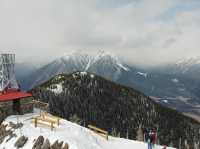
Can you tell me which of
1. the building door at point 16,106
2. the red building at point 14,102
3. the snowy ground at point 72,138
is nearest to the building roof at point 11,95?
the red building at point 14,102

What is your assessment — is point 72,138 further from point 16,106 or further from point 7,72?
point 7,72

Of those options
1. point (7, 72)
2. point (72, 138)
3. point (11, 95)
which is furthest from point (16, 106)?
point (72, 138)

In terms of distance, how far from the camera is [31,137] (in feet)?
157

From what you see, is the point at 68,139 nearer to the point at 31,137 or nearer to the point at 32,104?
the point at 31,137

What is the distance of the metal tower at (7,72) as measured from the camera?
70.8m

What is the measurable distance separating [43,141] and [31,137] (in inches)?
126

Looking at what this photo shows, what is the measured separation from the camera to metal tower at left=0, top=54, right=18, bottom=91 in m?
70.8

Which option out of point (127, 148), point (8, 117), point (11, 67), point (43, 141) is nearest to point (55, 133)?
point (43, 141)

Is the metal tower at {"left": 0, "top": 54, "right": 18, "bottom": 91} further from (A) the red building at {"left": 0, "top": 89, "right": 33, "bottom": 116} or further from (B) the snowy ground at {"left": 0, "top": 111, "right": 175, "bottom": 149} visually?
(B) the snowy ground at {"left": 0, "top": 111, "right": 175, "bottom": 149}

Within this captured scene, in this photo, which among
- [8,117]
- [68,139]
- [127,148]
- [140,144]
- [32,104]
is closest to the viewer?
[68,139]

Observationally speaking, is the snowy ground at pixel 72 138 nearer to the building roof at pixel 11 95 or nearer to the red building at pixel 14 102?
the red building at pixel 14 102

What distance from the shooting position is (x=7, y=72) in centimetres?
7188

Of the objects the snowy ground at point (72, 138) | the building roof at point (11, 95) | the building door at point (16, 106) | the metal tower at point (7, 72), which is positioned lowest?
the snowy ground at point (72, 138)

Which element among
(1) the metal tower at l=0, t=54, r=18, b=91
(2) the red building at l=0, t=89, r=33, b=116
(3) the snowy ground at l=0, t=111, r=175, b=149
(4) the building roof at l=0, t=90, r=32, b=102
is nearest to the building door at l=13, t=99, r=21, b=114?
(2) the red building at l=0, t=89, r=33, b=116
